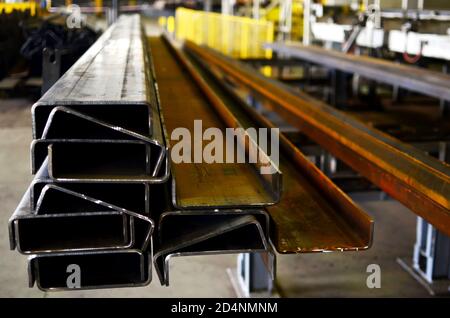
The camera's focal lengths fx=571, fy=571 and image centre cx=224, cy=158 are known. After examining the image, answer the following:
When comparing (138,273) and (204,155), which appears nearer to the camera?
(138,273)

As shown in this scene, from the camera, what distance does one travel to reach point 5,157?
4.12m

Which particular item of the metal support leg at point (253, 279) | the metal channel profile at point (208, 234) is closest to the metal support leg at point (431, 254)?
the metal support leg at point (253, 279)

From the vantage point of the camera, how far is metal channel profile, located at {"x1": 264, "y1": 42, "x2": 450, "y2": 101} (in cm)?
344

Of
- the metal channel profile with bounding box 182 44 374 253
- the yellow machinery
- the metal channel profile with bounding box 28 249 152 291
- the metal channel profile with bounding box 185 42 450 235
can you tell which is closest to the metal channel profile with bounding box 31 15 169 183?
the metal channel profile with bounding box 28 249 152 291

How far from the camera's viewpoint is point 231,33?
10828 millimetres

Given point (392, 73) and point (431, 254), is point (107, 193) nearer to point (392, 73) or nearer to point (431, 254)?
point (431, 254)

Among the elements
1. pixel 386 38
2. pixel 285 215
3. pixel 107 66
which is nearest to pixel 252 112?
pixel 107 66

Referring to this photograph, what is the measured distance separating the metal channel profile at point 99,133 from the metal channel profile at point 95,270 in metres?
0.23

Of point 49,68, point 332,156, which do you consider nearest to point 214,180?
point 49,68

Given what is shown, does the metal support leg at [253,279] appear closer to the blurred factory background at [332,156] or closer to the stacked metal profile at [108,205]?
the blurred factory background at [332,156]

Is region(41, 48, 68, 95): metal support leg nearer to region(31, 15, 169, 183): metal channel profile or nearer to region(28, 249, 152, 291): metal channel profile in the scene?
region(31, 15, 169, 183): metal channel profile

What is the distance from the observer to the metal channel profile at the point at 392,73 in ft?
11.3
